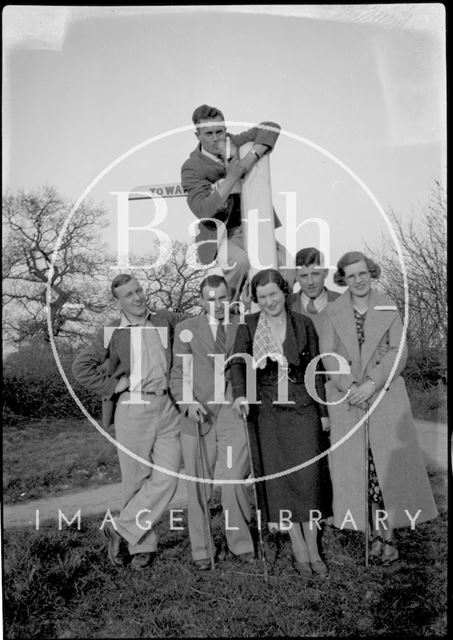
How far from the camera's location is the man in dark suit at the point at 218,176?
3705mm

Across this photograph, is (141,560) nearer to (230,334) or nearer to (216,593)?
(216,593)

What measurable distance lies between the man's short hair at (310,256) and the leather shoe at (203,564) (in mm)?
1646

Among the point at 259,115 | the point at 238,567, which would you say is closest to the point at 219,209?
the point at 259,115

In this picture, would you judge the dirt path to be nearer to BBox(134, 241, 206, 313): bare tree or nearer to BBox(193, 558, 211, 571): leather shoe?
BBox(193, 558, 211, 571): leather shoe

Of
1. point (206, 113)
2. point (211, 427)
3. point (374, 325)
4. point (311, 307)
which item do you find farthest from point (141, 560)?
point (206, 113)

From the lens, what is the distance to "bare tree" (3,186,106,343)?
12.3 ft

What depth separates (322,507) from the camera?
→ 12.0 feet

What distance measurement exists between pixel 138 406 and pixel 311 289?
112 cm

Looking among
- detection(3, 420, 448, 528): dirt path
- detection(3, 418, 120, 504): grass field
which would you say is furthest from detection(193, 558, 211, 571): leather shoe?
detection(3, 418, 120, 504): grass field

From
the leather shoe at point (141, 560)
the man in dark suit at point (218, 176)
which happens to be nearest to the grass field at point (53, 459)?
the leather shoe at point (141, 560)

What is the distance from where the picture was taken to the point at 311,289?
375cm

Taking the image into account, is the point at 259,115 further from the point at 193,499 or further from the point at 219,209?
the point at 193,499

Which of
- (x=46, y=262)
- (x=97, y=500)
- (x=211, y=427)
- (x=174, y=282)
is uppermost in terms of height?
(x=46, y=262)

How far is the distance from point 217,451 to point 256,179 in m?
1.47
